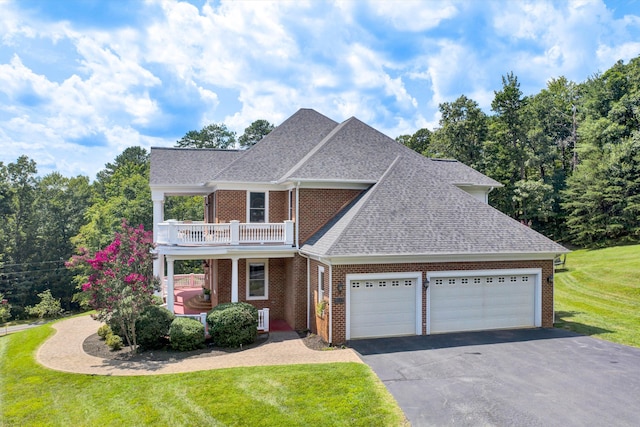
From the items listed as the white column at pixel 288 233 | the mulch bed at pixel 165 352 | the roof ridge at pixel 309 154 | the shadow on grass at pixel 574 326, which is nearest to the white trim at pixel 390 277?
the mulch bed at pixel 165 352

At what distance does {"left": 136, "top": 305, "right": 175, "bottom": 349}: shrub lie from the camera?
13078 mm

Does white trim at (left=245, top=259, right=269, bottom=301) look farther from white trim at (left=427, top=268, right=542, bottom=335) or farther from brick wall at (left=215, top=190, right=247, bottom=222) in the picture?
white trim at (left=427, top=268, right=542, bottom=335)

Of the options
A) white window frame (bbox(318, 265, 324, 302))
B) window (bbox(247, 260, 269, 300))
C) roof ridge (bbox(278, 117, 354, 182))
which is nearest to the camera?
white window frame (bbox(318, 265, 324, 302))

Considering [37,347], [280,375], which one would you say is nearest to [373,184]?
[280,375]

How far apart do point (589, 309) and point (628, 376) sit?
9.21m

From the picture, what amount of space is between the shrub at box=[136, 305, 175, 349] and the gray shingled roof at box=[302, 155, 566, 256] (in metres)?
5.42

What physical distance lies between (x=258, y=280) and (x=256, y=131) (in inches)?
1884

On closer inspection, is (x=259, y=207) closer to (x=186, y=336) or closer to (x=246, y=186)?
(x=246, y=186)

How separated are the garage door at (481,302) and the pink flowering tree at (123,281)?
30.8ft

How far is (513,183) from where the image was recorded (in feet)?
142

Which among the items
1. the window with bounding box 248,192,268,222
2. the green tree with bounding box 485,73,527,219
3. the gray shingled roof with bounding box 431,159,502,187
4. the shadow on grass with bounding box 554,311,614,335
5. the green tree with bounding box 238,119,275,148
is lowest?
the shadow on grass with bounding box 554,311,614,335

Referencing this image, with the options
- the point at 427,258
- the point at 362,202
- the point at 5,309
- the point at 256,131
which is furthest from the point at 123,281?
the point at 256,131

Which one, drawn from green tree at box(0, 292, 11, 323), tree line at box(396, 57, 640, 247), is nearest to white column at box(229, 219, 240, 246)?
tree line at box(396, 57, 640, 247)

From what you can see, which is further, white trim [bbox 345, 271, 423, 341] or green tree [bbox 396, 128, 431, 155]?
green tree [bbox 396, 128, 431, 155]
